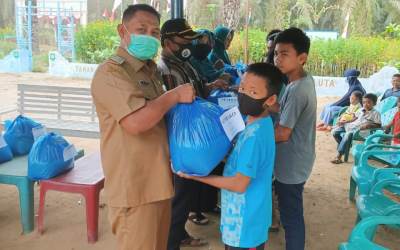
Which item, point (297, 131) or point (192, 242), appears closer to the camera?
point (297, 131)

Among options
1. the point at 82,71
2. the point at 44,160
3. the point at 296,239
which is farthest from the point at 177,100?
the point at 82,71

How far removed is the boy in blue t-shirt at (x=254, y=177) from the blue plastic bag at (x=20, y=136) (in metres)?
2.25

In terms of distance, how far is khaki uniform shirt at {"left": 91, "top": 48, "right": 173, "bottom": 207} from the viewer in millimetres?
1593

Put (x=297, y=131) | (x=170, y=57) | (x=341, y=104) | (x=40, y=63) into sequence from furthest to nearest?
(x=40, y=63)
(x=341, y=104)
(x=170, y=57)
(x=297, y=131)

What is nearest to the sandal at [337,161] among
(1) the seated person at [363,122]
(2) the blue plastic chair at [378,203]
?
(1) the seated person at [363,122]

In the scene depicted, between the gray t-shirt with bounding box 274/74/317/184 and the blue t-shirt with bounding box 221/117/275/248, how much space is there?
45 cm

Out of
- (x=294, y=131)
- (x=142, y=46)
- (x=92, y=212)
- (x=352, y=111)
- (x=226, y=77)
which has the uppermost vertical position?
(x=142, y=46)

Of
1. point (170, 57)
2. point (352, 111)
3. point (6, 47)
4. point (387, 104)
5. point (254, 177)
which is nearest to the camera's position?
point (254, 177)

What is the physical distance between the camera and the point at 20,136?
137 inches

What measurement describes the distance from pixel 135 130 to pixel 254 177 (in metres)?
0.52

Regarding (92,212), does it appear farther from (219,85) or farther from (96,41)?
(96,41)

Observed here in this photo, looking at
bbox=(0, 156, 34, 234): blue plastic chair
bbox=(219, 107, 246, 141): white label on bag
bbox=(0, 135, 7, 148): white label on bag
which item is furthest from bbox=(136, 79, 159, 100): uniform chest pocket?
bbox=(0, 135, 7, 148): white label on bag

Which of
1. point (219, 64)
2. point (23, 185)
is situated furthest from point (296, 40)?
point (23, 185)

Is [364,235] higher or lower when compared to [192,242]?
higher
